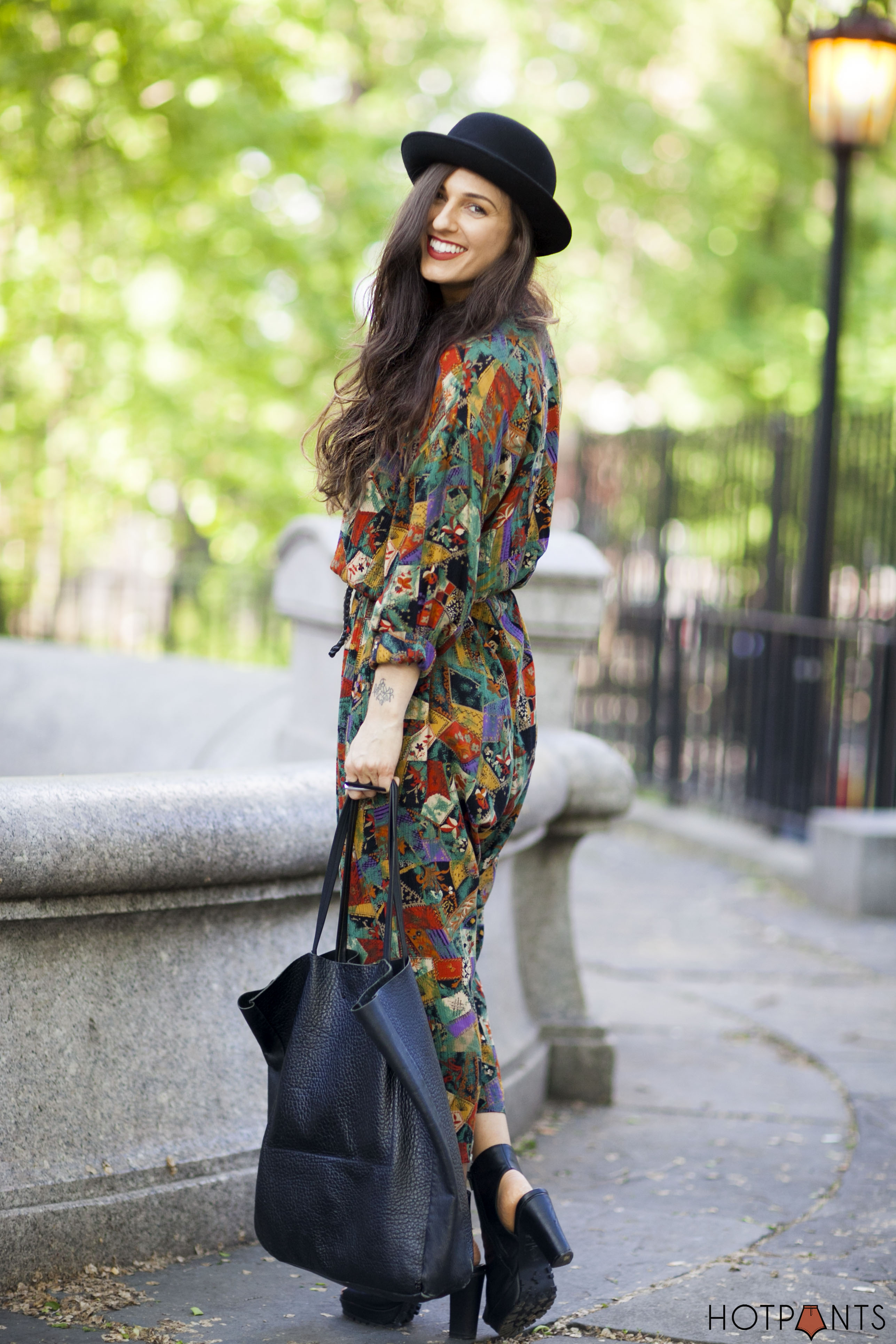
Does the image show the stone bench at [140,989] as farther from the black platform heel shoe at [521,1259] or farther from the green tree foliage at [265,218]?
the green tree foliage at [265,218]

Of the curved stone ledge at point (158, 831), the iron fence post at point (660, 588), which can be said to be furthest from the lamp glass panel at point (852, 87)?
the curved stone ledge at point (158, 831)

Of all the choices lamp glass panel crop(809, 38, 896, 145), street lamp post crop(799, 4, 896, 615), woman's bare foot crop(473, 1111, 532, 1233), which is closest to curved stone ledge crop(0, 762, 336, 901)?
woman's bare foot crop(473, 1111, 532, 1233)

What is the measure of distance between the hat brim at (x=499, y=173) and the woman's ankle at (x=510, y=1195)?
1.70m

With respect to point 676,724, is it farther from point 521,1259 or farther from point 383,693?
point 383,693

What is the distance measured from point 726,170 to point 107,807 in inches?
708

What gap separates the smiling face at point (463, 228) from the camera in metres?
2.47

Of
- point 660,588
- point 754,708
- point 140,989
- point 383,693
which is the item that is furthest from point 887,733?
point 383,693

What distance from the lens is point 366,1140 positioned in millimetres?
2236

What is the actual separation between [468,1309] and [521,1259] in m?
0.15

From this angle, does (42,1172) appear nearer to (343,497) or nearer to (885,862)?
(343,497)

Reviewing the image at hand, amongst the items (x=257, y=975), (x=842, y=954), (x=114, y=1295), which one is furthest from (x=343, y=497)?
(x=842, y=954)

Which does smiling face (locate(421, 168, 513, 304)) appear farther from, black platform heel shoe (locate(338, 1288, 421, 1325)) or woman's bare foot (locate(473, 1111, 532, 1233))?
black platform heel shoe (locate(338, 1288, 421, 1325))

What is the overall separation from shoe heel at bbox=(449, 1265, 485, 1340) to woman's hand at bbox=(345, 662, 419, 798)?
93 centimetres

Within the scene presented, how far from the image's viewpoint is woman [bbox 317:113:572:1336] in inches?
92.3
